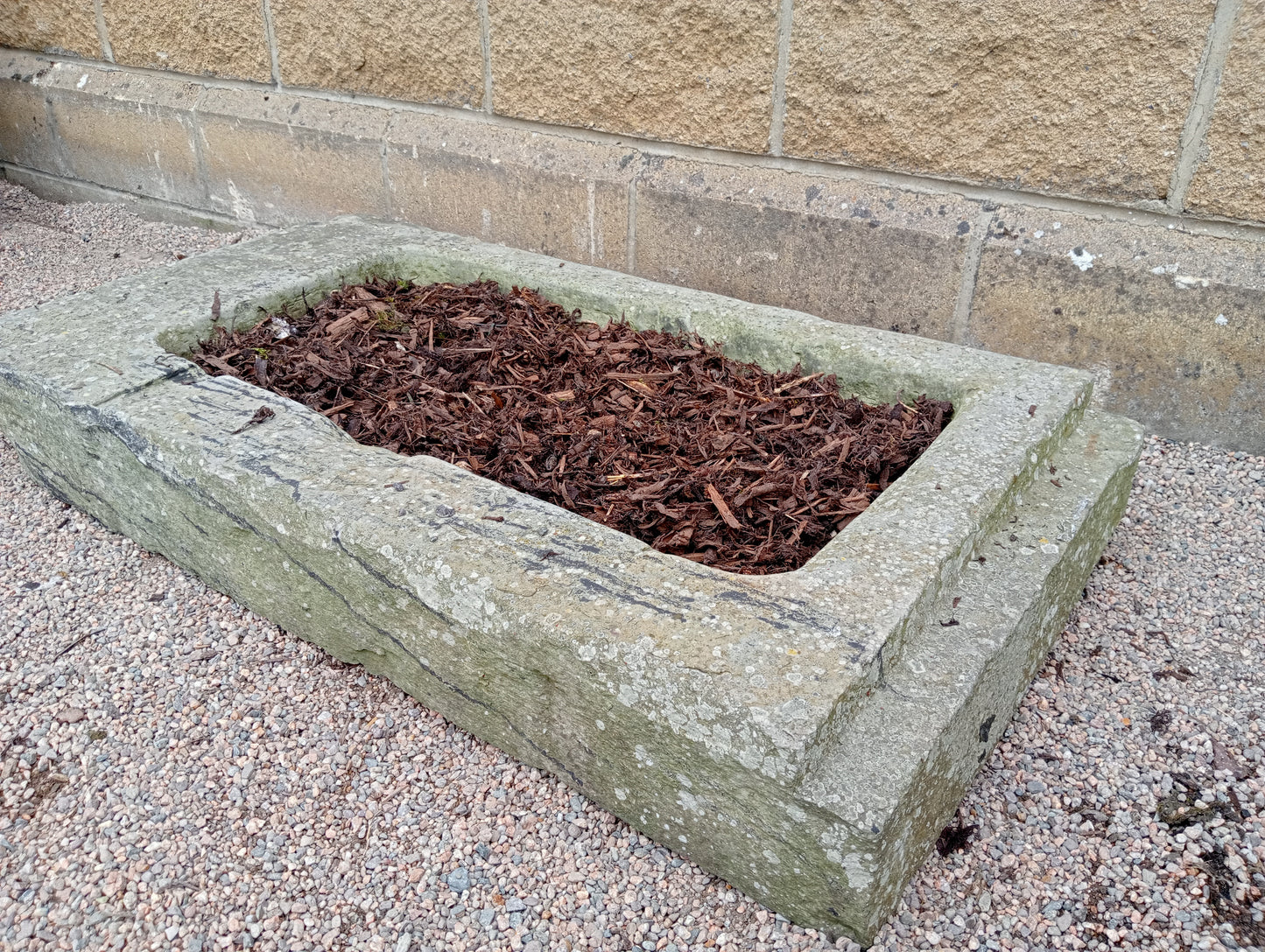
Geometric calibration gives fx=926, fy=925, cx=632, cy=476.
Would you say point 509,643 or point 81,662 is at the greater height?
point 509,643

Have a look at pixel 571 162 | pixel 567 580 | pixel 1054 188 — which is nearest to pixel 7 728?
pixel 567 580

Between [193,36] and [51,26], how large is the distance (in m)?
1.21

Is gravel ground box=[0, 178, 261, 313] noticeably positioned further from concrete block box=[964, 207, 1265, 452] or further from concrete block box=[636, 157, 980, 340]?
concrete block box=[964, 207, 1265, 452]

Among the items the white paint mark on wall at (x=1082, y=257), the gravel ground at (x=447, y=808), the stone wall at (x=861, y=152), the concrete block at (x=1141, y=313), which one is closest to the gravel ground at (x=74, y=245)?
the stone wall at (x=861, y=152)

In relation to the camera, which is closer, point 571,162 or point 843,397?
point 843,397

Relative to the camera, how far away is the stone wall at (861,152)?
8.08ft

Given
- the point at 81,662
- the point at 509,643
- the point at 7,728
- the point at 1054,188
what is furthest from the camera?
the point at 1054,188

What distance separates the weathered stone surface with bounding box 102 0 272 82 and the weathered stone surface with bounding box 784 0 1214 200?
259cm

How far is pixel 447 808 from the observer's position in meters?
1.77

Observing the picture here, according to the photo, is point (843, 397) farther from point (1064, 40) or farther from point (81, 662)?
point (81, 662)

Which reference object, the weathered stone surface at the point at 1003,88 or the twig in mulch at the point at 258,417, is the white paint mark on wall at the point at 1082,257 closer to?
the weathered stone surface at the point at 1003,88

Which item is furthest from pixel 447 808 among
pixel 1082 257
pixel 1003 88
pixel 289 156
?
pixel 289 156

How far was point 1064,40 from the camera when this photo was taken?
2453 mm

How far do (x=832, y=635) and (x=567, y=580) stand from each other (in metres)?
0.46
